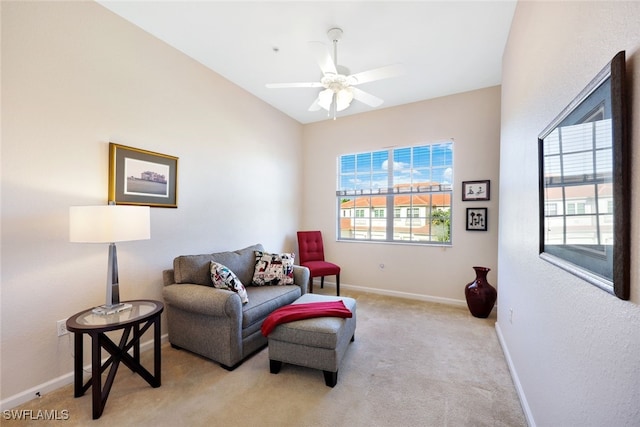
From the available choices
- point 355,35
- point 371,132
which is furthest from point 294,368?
point 371,132

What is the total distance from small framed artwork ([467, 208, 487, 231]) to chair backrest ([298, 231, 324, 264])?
2329 mm

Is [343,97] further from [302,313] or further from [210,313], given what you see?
[210,313]

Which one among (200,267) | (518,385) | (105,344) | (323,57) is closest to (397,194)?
(323,57)

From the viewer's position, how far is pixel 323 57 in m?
2.16

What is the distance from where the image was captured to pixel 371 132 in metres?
4.43

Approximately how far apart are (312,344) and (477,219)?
2.94m

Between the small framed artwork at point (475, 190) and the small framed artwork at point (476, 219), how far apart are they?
168 mm

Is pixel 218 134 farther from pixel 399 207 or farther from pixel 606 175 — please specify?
pixel 606 175

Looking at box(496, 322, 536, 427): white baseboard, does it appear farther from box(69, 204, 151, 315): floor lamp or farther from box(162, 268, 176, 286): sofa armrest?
box(162, 268, 176, 286): sofa armrest

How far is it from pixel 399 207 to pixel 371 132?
4.44 ft

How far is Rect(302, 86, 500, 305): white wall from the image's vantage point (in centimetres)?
361

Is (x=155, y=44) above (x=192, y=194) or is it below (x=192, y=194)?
above

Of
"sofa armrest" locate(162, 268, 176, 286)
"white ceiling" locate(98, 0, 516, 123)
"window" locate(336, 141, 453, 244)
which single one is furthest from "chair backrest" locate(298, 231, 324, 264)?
"white ceiling" locate(98, 0, 516, 123)

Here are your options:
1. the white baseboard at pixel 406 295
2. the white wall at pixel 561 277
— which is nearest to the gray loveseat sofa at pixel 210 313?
the white baseboard at pixel 406 295
